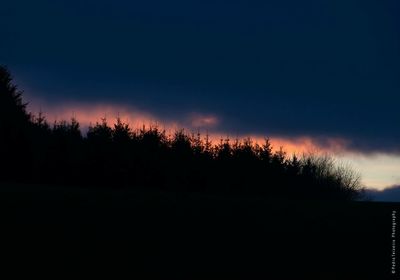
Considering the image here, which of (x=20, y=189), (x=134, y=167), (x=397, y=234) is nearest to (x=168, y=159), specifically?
(x=134, y=167)

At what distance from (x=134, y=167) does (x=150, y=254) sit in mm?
23476

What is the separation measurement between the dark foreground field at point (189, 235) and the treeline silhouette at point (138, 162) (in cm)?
2012

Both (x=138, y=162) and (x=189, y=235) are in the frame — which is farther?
(x=138, y=162)

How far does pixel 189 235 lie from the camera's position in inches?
394

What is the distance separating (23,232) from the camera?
27.4 feet

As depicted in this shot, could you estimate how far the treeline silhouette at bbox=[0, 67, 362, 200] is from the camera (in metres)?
29.9

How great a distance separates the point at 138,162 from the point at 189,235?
23.3m

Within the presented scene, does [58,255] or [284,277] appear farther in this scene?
[284,277]

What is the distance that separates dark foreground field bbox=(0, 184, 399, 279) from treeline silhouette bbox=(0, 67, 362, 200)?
20120 millimetres

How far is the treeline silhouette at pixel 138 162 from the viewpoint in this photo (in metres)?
29.9

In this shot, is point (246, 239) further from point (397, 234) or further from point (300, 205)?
point (397, 234)

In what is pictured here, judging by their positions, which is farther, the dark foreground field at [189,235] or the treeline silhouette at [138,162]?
the treeline silhouette at [138,162]

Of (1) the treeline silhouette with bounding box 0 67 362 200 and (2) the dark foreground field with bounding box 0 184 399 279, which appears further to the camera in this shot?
(1) the treeline silhouette with bounding box 0 67 362 200

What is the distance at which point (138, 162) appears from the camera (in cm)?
3309
